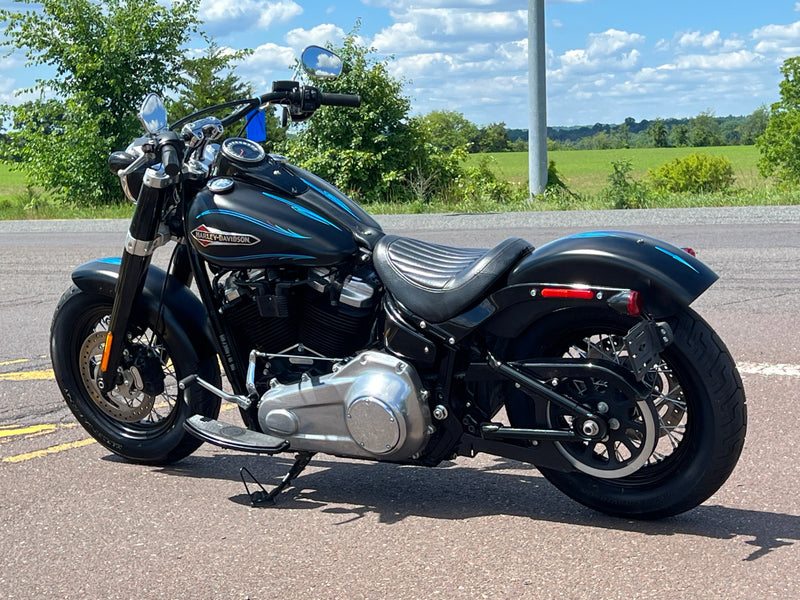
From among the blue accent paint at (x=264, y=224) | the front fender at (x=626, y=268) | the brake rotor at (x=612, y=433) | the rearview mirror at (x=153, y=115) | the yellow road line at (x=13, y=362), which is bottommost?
the yellow road line at (x=13, y=362)

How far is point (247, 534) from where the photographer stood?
3.74m

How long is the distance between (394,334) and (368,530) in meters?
0.74

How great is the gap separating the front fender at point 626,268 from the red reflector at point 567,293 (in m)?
0.04

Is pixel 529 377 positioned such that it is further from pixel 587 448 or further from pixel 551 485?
pixel 551 485

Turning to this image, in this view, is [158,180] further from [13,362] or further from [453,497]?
[13,362]

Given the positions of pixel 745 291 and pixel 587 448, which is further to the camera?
pixel 745 291

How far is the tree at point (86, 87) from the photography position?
2600cm

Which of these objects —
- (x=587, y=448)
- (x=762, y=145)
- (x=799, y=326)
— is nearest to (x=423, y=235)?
(x=799, y=326)

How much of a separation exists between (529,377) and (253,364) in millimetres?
1164

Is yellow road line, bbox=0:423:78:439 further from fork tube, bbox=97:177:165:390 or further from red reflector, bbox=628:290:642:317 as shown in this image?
red reflector, bbox=628:290:642:317

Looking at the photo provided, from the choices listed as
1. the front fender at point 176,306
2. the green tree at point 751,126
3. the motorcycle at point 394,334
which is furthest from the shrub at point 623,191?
the green tree at point 751,126

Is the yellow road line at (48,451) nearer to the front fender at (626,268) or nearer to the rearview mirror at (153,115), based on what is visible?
the rearview mirror at (153,115)

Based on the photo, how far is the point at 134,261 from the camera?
428 centimetres

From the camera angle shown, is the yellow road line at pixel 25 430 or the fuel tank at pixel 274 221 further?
the yellow road line at pixel 25 430
